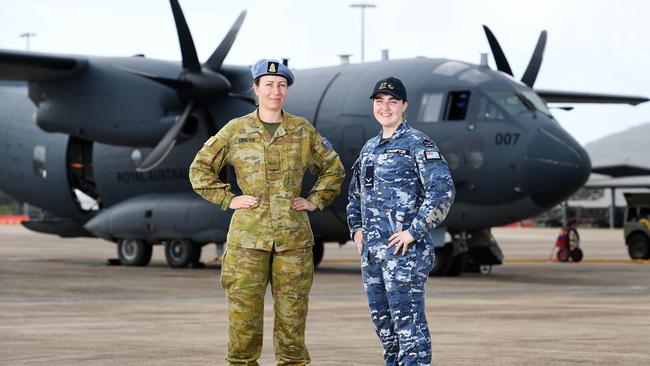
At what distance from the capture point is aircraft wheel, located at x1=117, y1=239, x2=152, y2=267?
2794 cm

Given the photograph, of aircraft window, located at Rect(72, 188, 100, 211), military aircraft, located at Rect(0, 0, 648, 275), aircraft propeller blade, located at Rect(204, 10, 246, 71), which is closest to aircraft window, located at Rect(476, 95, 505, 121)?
military aircraft, located at Rect(0, 0, 648, 275)

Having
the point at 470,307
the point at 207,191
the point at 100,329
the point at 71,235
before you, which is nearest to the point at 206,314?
the point at 100,329

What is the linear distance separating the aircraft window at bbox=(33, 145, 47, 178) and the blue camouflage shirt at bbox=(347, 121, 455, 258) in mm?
22293

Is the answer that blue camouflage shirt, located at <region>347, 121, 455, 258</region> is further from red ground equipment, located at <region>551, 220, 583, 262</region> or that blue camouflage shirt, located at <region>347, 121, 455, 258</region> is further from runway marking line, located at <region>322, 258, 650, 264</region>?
red ground equipment, located at <region>551, 220, 583, 262</region>

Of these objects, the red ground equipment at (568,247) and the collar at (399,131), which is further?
the red ground equipment at (568,247)

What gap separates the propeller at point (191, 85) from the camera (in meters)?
24.8

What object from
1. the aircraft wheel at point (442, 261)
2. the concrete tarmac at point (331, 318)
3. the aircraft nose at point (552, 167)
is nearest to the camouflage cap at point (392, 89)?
the concrete tarmac at point (331, 318)

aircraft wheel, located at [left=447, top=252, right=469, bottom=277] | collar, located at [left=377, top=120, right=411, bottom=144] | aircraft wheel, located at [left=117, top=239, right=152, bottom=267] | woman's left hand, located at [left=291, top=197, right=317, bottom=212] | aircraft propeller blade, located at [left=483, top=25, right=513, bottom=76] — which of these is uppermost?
aircraft propeller blade, located at [left=483, top=25, right=513, bottom=76]

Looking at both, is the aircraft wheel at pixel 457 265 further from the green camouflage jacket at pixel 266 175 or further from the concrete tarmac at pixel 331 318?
the green camouflage jacket at pixel 266 175

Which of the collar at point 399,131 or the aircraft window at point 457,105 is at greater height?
the collar at point 399,131

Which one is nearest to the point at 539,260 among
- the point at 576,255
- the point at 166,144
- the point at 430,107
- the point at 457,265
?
the point at 576,255

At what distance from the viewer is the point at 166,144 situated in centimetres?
2452

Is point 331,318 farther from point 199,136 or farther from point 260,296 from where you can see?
point 199,136

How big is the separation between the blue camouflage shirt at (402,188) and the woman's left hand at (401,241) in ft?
0.13
